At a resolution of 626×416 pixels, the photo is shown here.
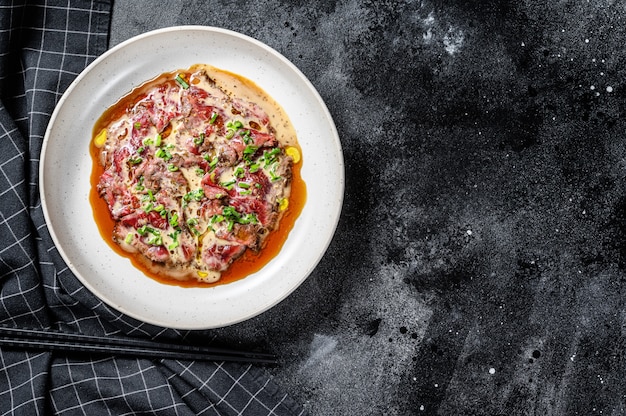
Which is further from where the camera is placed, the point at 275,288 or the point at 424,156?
the point at 424,156

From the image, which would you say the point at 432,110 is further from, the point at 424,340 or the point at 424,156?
the point at 424,340

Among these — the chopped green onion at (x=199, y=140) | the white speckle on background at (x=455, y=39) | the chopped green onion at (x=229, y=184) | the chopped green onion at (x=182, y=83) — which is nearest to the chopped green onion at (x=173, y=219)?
the chopped green onion at (x=229, y=184)

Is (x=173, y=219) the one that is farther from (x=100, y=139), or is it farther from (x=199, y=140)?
(x=100, y=139)

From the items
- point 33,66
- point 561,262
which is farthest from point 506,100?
point 33,66

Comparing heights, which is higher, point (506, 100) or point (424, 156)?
point (506, 100)

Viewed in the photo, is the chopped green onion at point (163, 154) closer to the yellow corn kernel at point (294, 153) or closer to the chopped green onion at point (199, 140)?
the chopped green onion at point (199, 140)

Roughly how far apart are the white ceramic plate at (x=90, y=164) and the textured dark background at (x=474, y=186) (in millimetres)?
289

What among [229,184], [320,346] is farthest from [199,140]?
[320,346]

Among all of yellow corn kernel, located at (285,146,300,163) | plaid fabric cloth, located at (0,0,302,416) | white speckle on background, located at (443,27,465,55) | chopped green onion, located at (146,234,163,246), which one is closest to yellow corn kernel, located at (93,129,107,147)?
plaid fabric cloth, located at (0,0,302,416)

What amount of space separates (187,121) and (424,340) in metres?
1.86

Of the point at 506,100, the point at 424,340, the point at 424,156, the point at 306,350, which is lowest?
the point at 306,350

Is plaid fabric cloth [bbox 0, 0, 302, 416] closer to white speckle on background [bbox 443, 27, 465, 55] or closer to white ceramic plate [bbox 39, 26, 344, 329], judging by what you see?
white ceramic plate [bbox 39, 26, 344, 329]

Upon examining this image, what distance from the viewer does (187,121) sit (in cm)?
317

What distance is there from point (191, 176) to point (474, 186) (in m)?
1.63
